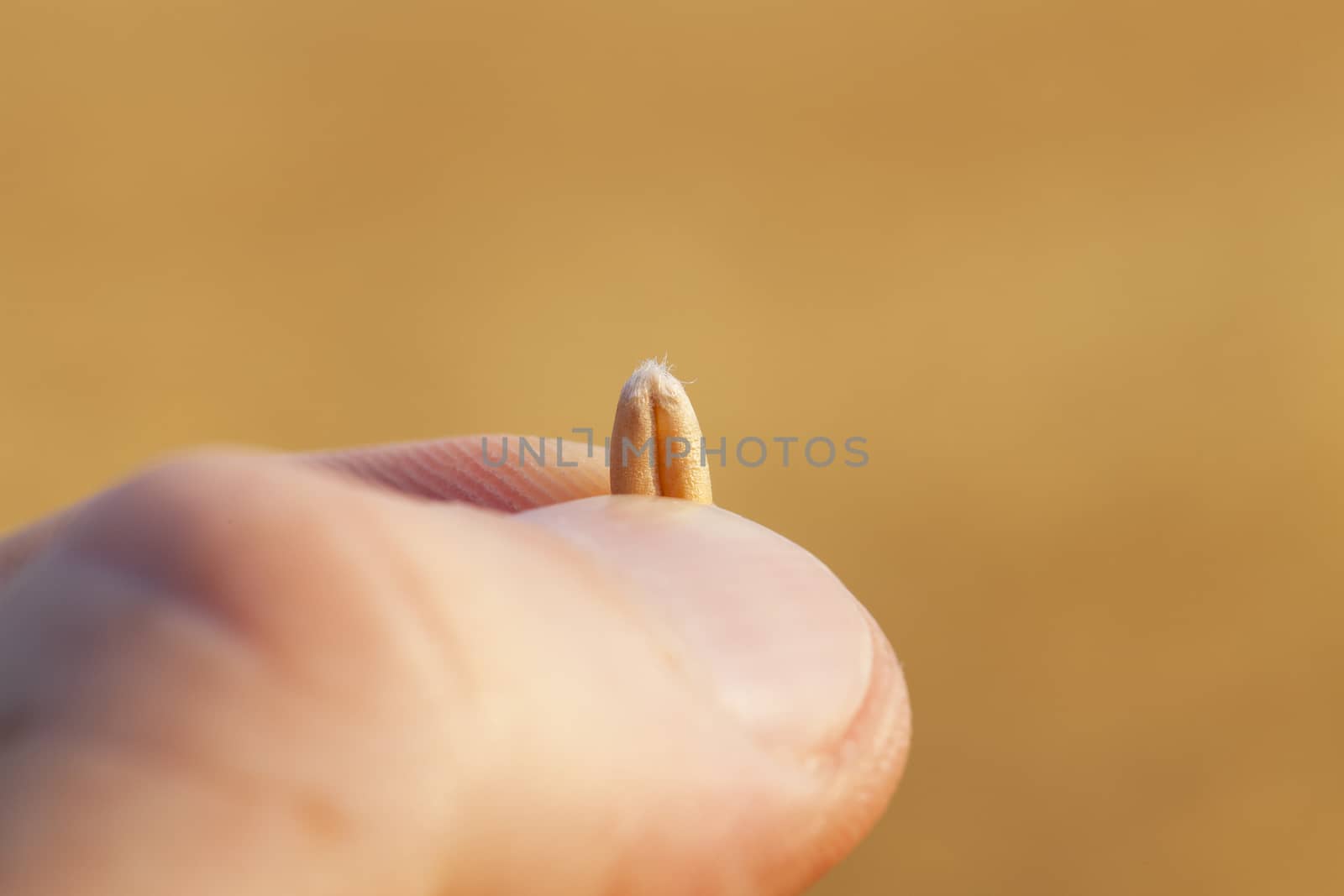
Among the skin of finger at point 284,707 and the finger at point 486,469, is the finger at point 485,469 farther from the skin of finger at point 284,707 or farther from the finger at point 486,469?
the skin of finger at point 284,707

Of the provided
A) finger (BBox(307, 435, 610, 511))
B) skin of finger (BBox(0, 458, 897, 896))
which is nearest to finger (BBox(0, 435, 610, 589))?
finger (BBox(307, 435, 610, 511))

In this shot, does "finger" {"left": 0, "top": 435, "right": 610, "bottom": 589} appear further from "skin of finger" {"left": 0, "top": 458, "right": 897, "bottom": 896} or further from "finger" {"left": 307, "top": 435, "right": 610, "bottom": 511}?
"skin of finger" {"left": 0, "top": 458, "right": 897, "bottom": 896}

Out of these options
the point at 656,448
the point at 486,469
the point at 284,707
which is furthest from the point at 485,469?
the point at 284,707

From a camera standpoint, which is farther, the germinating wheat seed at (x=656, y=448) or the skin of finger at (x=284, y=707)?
the germinating wheat seed at (x=656, y=448)

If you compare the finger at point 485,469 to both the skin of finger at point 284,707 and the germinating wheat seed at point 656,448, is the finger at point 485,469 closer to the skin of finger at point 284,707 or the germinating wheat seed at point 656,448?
the germinating wheat seed at point 656,448

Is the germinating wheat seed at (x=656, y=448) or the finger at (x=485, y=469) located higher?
the germinating wheat seed at (x=656, y=448)

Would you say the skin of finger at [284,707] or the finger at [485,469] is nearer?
the skin of finger at [284,707]

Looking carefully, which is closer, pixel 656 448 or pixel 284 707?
pixel 284 707

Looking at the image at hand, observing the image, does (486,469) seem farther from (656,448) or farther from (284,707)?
(284,707)

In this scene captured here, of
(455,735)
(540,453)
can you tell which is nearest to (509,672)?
(455,735)

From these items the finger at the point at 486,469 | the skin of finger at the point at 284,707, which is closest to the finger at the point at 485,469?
the finger at the point at 486,469
